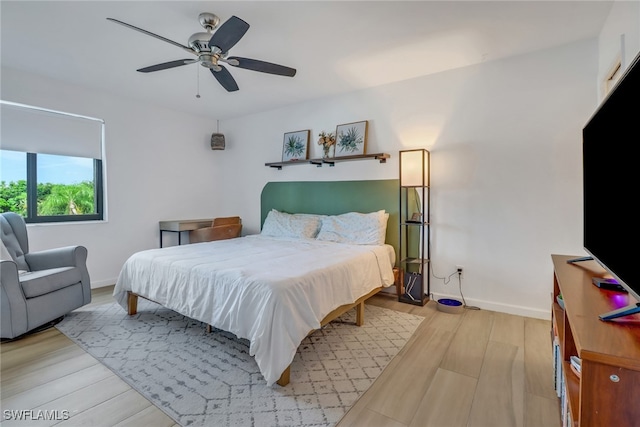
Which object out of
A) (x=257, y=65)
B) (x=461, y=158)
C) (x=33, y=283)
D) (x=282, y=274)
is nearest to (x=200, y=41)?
(x=257, y=65)

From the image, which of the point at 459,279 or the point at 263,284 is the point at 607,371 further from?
the point at 459,279

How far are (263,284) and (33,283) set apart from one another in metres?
2.13

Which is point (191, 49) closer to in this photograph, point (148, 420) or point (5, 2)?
point (5, 2)

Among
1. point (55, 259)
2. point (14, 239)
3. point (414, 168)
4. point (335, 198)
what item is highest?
point (414, 168)

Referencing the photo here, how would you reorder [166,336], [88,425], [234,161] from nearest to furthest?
[88,425]
[166,336]
[234,161]

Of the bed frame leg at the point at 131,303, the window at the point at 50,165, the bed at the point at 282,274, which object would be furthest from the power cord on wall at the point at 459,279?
the window at the point at 50,165

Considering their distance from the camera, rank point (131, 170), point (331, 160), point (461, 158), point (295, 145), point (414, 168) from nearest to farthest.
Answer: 1. point (461, 158)
2. point (414, 168)
3. point (331, 160)
4. point (131, 170)
5. point (295, 145)

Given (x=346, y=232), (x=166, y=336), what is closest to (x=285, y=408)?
(x=166, y=336)

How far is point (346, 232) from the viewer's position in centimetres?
356

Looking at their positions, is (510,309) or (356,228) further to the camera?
(356,228)

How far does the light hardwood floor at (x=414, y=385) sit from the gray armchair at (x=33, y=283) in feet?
0.58

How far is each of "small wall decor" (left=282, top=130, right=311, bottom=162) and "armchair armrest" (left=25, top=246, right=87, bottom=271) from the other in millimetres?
2707

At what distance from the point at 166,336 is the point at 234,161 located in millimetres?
3301

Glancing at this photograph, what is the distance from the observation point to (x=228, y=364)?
2.07 metres
